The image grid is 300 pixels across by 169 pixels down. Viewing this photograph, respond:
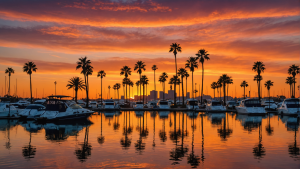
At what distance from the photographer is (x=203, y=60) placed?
79750 mm

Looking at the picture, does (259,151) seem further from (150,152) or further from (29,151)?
(29,151)

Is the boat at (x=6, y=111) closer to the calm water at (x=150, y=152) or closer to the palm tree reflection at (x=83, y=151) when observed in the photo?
the calm water at (x=150, y=152)

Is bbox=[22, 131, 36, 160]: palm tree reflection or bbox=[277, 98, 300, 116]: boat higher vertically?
bbox=[277, 98, 300, 116]: boat

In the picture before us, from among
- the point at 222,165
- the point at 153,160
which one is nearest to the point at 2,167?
the point at 153,160

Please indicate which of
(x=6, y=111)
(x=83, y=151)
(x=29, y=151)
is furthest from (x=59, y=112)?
(x=83, y=151)

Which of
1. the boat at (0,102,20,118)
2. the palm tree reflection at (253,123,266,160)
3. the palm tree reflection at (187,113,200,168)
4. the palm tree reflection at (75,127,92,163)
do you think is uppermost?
the boat at (0,102,20,118)

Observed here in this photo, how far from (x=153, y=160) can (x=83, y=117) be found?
85.1ft

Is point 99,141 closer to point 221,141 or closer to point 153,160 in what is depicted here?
point 153,160

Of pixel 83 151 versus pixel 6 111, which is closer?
pixel 83 151

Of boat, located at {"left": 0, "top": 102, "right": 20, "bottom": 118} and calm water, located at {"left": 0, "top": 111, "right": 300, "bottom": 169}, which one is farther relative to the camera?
boat, located at {"left": 0, "top": 102, "right": 20, "bottom": 118}

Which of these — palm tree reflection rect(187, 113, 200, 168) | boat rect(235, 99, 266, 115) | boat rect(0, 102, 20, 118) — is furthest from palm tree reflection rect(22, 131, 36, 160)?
boat rect(235, 99, 266, 115)

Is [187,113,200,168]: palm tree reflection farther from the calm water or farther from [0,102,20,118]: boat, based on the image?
[0,102,20,118]: boat

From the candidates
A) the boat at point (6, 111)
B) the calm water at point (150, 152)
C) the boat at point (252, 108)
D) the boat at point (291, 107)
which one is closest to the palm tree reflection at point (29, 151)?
the calm water at point (150, 152)

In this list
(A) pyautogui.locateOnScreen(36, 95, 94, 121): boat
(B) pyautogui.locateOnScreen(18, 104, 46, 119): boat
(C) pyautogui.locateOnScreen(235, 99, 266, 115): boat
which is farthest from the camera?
(C) pyautogui.locateOnScreen(235, 99, 266, 115): boat
